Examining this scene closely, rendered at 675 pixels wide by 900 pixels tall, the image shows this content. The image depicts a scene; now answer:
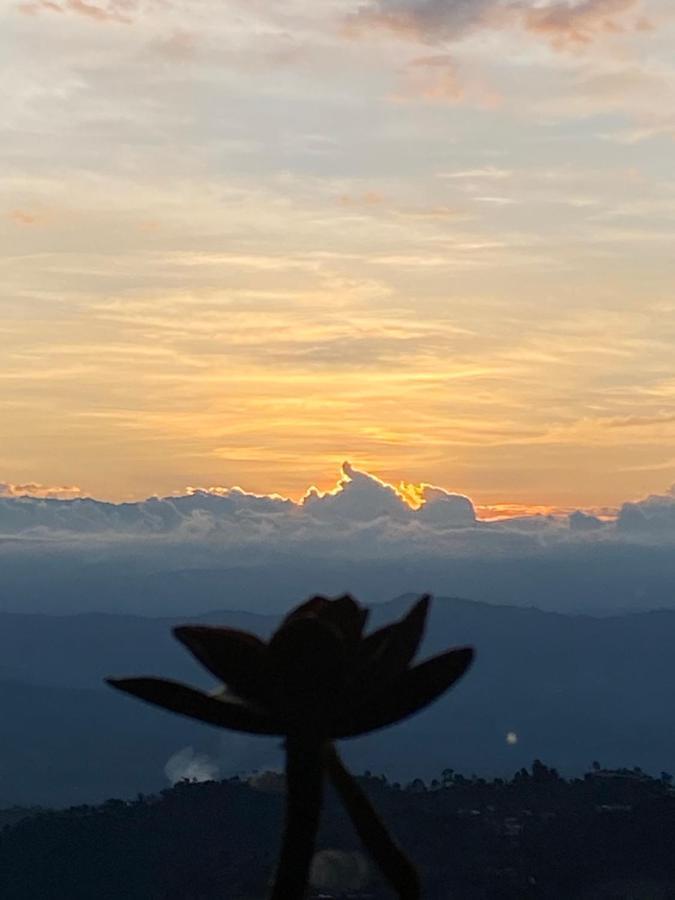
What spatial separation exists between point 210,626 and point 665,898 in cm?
20648

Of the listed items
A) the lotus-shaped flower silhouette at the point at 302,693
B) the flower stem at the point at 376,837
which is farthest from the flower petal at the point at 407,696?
the flower stem at the point at 376,837

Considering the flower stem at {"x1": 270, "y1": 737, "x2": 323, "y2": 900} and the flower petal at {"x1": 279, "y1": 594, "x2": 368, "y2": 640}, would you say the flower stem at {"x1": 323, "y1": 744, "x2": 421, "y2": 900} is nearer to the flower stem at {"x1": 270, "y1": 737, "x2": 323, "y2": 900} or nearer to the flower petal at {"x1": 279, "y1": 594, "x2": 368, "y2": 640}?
the flower stem at {"x1": 270, "y1": 737, "x2": 323, "y2": 900}

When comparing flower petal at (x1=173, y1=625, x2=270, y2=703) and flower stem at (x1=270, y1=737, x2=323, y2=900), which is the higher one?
flower petal at (x1=173, y1=625, x2=270, y2=703)

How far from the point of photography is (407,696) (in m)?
3.64

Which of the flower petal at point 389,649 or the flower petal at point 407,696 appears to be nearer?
the flower petal at point 407,696

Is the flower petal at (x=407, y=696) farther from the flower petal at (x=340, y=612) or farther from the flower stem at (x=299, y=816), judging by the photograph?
the flower petal at (x=340, y=612)

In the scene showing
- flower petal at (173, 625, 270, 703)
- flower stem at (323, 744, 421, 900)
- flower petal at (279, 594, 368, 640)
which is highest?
flower petal at (279, 594, 368, 640)

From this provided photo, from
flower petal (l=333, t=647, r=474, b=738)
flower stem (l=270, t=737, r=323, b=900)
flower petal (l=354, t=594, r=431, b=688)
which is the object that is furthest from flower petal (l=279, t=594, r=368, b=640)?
flower stem (l=270, t=737, r=323, b=900)

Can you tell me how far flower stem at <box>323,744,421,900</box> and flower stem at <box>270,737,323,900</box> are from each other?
6cm

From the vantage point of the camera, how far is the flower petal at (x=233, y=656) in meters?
3.59

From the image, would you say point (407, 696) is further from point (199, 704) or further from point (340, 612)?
point (199, 704)

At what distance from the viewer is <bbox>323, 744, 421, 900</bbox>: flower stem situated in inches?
132

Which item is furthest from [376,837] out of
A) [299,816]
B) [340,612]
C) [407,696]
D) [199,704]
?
[340,612]

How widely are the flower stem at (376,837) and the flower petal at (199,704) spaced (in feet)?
0.68
